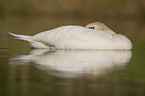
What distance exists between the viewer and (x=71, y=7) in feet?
127

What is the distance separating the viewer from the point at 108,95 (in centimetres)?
332

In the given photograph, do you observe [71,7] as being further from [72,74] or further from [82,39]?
[72,74]

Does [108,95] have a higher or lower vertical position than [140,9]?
lower

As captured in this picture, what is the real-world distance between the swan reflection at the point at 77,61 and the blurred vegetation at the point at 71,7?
97.0ft

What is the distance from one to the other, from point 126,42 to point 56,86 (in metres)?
3.74

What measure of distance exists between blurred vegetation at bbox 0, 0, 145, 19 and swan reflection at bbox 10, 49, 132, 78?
97.0 feet

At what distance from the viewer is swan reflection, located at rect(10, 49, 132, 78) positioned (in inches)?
181

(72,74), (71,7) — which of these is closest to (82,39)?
(72,74)

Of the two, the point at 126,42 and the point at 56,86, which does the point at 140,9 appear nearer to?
the point at 126,42

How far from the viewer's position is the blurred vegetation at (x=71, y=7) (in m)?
36.7

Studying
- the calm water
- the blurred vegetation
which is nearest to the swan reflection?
the calm water

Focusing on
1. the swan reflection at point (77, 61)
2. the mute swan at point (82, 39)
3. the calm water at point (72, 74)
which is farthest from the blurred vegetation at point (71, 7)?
the calm water at point (72, 74)

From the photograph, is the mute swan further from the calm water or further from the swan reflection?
the calm water

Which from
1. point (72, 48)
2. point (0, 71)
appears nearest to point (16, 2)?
point (72, 48)
